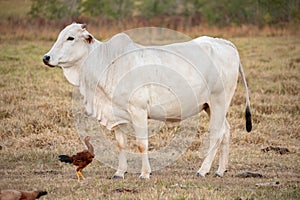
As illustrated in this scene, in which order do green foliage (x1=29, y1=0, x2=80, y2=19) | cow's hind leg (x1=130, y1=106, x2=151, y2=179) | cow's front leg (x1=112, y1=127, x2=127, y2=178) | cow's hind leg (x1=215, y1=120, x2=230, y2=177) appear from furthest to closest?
green foliage (x1=29, y1=0, x2=80, y2=19) < cow's hind leg (x1=215, y1=120, x2=230, y2=177) < cow's front leg (x1=112, y1=127, x2=127, y2=178) < cow's hind leg (x1=130, y1=106, x2=151, y2=179)

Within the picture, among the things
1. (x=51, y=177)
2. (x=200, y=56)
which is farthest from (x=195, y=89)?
(x=51, y=177)

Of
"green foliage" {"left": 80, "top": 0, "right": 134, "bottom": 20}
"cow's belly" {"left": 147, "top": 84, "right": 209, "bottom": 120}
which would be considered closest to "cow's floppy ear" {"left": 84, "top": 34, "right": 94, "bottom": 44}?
"cow's belly" {"left": 147, "top": 84, "right": 209, "bottom": 120}

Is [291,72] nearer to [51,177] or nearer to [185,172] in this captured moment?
[185,172]

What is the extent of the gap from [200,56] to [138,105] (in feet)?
3.48

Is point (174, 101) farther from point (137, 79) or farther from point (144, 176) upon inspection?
point (144, 176)

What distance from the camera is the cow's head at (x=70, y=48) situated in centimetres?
687

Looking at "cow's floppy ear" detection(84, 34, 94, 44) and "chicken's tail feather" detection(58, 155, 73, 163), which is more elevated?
"cow's floppy ear" detection(84, 34, 94, 44)

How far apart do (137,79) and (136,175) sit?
111 cm

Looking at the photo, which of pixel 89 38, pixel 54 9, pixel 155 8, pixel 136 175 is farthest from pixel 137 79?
pixel 155 8

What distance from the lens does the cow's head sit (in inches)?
270

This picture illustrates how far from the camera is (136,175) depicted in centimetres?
719

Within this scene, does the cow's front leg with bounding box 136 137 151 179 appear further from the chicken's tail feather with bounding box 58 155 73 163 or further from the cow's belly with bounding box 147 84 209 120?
the chicken's tail feather with bounding box 58 155 73 163

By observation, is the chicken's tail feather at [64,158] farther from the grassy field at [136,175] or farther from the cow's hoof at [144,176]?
the cow's hoof at [144,176]

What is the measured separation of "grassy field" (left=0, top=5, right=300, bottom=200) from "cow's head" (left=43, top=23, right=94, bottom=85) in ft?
4.13
